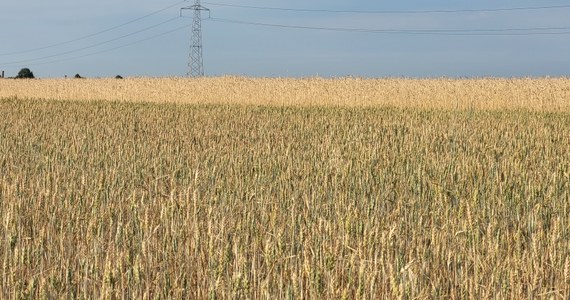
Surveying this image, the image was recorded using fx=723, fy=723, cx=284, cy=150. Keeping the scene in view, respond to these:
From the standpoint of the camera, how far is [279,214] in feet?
16.8

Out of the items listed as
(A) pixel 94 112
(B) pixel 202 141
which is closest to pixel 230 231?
(B) pixel 202 141

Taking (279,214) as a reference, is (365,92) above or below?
above

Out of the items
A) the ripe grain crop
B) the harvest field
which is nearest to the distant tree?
the ripe grain crop

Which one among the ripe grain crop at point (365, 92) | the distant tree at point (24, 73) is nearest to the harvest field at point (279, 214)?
the ripe grain crop at point (365, 92)

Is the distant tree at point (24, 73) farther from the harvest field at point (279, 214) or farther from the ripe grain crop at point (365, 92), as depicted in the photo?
the harvest field at point (279, 214)

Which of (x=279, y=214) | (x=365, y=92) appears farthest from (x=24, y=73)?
(x=279, y=214)

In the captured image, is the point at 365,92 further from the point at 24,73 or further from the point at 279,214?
the point at 24,73

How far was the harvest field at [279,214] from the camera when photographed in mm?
3414

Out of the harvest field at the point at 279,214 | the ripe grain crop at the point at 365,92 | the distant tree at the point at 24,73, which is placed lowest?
the harvest field at the point at 279,214

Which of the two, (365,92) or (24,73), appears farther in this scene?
(24,73)

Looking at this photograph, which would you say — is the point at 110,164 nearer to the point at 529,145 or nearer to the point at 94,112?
the point at 529,145

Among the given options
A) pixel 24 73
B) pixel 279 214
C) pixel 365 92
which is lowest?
pixel 279 214

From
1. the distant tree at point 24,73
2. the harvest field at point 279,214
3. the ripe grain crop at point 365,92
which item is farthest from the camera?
the distant tree at point 24,73

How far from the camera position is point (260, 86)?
28.0 metres
